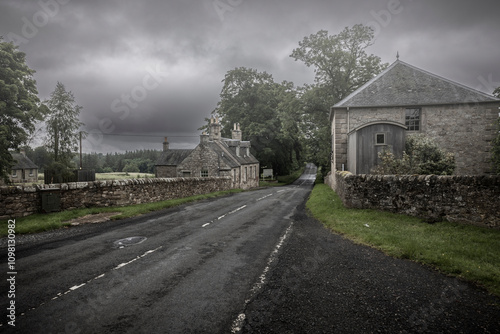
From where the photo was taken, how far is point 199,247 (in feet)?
23.1

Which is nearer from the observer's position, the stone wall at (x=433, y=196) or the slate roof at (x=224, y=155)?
the stone wall at (x=433, y=196)

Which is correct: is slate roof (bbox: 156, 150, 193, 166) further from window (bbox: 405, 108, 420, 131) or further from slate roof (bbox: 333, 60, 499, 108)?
window (bbox: 405, 108, 420, 131)

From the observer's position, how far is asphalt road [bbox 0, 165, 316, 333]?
143 inches

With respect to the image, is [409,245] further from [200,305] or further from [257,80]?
[257,80]

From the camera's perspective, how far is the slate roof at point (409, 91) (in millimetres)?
19922

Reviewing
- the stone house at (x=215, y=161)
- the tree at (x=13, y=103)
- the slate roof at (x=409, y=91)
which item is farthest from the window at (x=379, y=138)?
the tree at (x=13, y=103)

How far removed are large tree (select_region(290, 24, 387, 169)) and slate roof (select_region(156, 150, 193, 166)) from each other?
2018 centimetres

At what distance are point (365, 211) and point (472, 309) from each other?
6.98 meters

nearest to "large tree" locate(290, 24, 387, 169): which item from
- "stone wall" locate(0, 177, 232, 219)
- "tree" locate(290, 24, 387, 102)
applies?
"tree" locate(290, 24, 387, 102)

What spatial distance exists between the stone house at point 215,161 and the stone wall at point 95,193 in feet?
31.7

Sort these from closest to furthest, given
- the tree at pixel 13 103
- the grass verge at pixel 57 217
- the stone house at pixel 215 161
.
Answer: the grass verge at pixel 57 217, the tree at pixel 13 103, the stone house at pixel 215 161

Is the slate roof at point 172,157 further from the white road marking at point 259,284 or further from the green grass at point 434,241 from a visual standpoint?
the white road marking at point 259,284

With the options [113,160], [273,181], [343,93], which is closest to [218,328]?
[343,93]

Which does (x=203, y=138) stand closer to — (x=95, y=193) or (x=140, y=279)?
(x=95, y=193)
